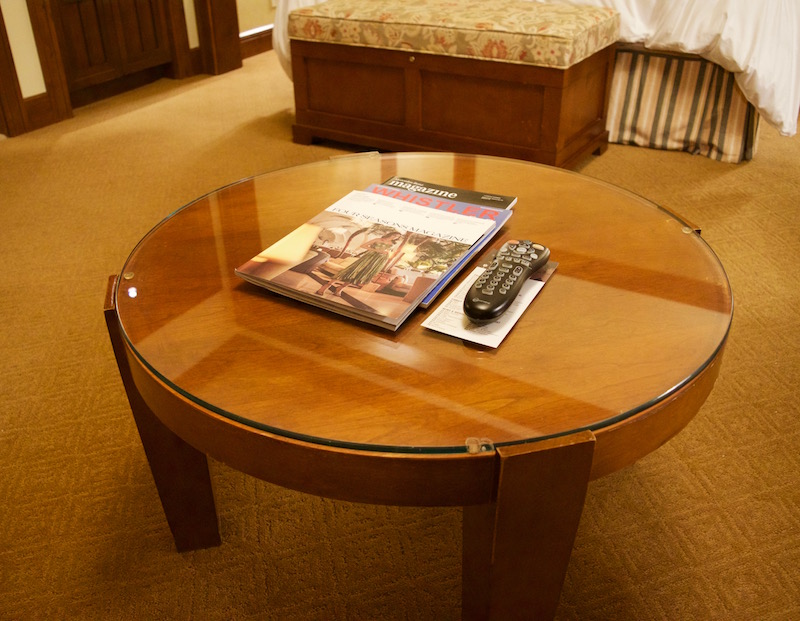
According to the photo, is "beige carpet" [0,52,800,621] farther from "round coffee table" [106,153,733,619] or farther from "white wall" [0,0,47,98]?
"white wall" [0,0,47,98]

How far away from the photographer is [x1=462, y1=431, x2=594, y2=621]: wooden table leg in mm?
657

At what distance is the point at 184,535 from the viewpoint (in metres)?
1.09

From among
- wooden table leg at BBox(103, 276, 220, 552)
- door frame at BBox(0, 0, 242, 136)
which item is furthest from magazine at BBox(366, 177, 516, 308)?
door frame at BBox(0, 0, 242, 136)

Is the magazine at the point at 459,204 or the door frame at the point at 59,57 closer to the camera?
the magazine at the point at 459,204

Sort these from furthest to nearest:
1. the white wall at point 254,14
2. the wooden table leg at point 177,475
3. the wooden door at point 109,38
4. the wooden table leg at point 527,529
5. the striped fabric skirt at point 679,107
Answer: the white wall at point 254,14 → the wooden door at point 109,38 → the striped fabric skirt at point 679,107 → the wooden table leg at point 177,475 → the wooden table leg at point 527,529

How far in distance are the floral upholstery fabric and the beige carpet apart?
2.46ft

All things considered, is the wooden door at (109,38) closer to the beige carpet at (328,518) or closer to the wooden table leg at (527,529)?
the beige carpet at (328,518)

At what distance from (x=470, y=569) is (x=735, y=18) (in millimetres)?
2140

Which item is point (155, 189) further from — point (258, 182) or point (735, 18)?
point (735, 18)

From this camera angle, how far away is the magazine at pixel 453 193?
3.69 feet

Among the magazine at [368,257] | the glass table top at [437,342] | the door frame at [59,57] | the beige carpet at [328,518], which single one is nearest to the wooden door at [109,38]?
the door frame at [59,57]

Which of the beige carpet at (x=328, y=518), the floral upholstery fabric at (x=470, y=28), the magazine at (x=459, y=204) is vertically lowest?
the beige carpet at (x=328, y=518)

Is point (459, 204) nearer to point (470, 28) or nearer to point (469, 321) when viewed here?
point (469, 321)

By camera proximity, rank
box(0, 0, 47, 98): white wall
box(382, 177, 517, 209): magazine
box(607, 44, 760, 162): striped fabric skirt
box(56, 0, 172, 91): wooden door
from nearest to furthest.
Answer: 1. box(382, 177, 517, 209): magazine
2. box(607, 44, 760, 162): striped fabric skirt
3. box(0, 0, 47, 98): white wall
4. box(56, 0, 172, 91): wooden door
